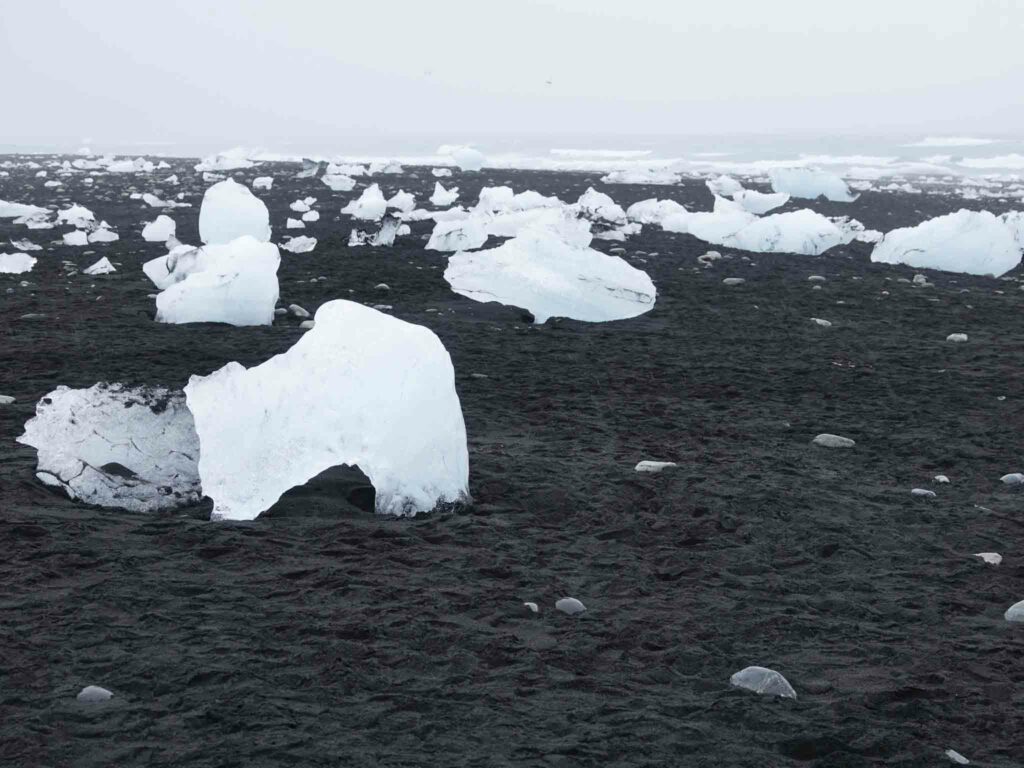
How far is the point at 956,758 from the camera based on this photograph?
2.34 m

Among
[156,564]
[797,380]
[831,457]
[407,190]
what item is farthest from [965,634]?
[407,190]

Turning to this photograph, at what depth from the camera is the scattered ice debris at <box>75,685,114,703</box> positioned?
2.42 meters

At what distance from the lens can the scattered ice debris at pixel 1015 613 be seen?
121 inches

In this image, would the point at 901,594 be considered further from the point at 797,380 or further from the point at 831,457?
the point at 797,380

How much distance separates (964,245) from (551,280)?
5.41m

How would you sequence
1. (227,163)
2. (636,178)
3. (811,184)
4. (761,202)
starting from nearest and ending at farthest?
(761,202), (811,184), (636,178), (227,163)

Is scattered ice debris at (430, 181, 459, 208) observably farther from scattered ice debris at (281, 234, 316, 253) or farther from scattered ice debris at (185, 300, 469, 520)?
scattered ice debris at (185, 300, 469, 520)

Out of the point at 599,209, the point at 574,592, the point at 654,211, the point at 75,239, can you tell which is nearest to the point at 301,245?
the point at 75,239

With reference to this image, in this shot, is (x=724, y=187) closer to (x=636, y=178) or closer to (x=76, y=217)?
(x=636, y=178)

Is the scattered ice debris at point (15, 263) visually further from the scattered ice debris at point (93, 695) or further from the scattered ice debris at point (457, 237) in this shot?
the scattered ice debris at point (93, 695)

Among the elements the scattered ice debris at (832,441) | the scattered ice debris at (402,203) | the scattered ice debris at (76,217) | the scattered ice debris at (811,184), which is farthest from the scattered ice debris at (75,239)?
the scattered ice debris at (811,184)

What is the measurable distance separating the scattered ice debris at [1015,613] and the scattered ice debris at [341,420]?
1909 mm

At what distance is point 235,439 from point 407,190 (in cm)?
1715

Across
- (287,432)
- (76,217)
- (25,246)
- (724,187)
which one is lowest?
(287,432)
